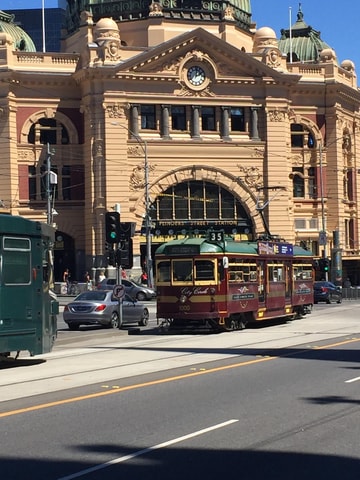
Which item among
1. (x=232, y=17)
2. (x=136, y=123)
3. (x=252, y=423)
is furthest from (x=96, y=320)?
(x=232, y=17)

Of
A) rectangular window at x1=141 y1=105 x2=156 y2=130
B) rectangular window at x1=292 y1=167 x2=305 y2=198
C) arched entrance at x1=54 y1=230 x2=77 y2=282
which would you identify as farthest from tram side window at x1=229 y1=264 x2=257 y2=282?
rectangular window at x1=292 y1=167 x2=305 y2=198

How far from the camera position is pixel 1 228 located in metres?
17.2

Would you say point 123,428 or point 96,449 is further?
point 123,428

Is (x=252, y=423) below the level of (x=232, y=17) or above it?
below

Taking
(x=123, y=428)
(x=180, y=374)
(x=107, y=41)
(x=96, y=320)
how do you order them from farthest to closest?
1. (x=107, y=41)
2. (x=96, y=320)
3. (x=180, y=374)
4. (x=123, y=428)

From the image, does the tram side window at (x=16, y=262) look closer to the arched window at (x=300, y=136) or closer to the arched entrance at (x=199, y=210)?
the arched entrance at (x=199, y=210)

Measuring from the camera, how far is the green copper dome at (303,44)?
3477 inches

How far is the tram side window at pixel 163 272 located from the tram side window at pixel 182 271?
0.78 ft

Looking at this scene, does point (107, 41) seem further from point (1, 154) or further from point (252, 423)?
point (252, 423)

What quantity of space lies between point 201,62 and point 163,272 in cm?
4282

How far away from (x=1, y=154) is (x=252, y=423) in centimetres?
5880

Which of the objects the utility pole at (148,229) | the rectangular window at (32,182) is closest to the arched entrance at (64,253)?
the rectangular window at (32,182)

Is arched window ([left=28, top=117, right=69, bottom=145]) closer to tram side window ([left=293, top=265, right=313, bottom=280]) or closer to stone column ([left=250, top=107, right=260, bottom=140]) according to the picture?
stone column ([left=250, top=107, right=260, bottom=140])

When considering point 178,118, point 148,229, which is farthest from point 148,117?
point 148,229
